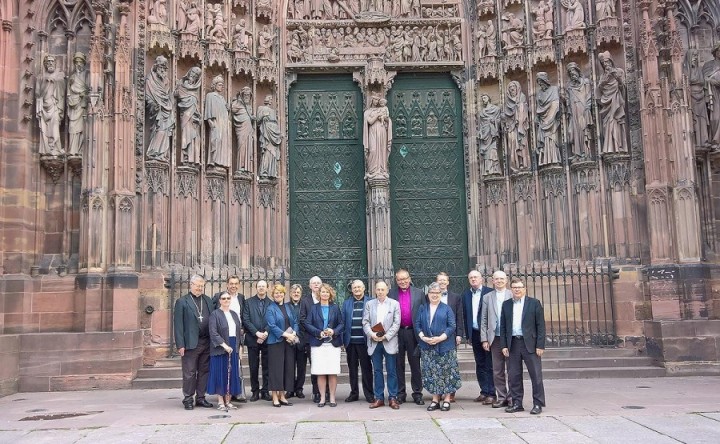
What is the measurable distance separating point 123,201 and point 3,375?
3483mm

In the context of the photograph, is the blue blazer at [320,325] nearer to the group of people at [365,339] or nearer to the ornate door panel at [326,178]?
the group of people at [365,339]

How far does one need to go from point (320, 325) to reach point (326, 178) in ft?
21.7

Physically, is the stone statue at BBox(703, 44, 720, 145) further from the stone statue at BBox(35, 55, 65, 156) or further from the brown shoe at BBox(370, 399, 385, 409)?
the stone statue at BBox(35, 55, 65, 156)

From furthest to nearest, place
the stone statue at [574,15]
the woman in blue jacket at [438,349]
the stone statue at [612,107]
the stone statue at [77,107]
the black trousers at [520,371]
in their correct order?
the stone statue at [574,15] → the stone statue at [612,107] → the stone statue at [77,107] → the woman in blue jacket at [438,349] → the black trousers at [520,371]

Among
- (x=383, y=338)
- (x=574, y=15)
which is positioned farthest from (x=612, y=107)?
(x=383, y=338)

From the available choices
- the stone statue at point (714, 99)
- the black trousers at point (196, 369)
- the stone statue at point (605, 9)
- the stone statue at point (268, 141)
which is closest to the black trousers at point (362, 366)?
the black trousers at point (196, 369)

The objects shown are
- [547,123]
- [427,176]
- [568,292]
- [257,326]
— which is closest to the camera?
[257,326]

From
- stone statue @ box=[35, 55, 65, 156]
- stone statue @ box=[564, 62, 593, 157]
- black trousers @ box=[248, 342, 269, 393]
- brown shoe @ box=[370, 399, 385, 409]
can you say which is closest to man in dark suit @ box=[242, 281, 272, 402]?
black trousers @ box=[248, 342, 269, 393]

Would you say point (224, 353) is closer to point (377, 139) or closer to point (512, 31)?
point (377, 139)

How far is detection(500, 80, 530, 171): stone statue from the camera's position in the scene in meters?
14.2

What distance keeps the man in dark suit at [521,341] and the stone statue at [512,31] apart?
316 inches

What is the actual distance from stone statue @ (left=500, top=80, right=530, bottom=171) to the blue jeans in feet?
22.5

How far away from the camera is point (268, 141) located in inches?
573

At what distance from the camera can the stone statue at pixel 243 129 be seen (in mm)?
14234
